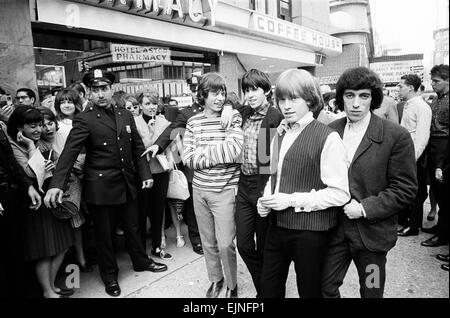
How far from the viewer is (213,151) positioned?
8.60 feet

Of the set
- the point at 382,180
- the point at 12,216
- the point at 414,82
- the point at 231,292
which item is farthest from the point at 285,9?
the point at 12,216

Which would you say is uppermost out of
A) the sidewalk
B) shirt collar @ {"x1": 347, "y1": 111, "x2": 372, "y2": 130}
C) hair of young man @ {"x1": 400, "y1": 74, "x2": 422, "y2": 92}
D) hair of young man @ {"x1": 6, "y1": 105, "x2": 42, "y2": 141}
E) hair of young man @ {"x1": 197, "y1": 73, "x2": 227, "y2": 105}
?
hair of young man @ {"x1": 400, "y1": 74, "x2": 422, "y2": 92}

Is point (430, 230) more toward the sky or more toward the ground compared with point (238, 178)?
more toward the ground

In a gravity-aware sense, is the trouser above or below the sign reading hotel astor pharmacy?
below

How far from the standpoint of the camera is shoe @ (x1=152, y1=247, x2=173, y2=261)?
3.78 meters

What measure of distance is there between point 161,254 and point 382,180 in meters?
2.72

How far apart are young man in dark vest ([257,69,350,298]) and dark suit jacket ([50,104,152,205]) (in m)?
1.64

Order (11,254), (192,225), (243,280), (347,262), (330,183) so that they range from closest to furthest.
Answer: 1. (330,183)
2. (347,262)
3. (11,254)
4. (243,280)
5. (192,225)

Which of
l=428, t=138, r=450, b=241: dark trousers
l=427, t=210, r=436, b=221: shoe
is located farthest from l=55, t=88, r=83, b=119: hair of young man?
l=427, t=210, r=436, b=221: shoe

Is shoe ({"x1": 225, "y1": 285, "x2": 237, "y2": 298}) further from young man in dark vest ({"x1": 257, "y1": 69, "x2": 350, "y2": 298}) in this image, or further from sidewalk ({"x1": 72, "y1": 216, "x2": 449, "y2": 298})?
young man in dark vest ({"x1": 257, "y1": 69, "x2": 350, "y2": 298})

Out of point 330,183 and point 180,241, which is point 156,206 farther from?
point 330,183

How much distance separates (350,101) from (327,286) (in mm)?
1166

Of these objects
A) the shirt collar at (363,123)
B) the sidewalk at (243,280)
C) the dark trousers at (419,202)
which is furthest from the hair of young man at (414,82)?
the shirt collar at (363,123)
